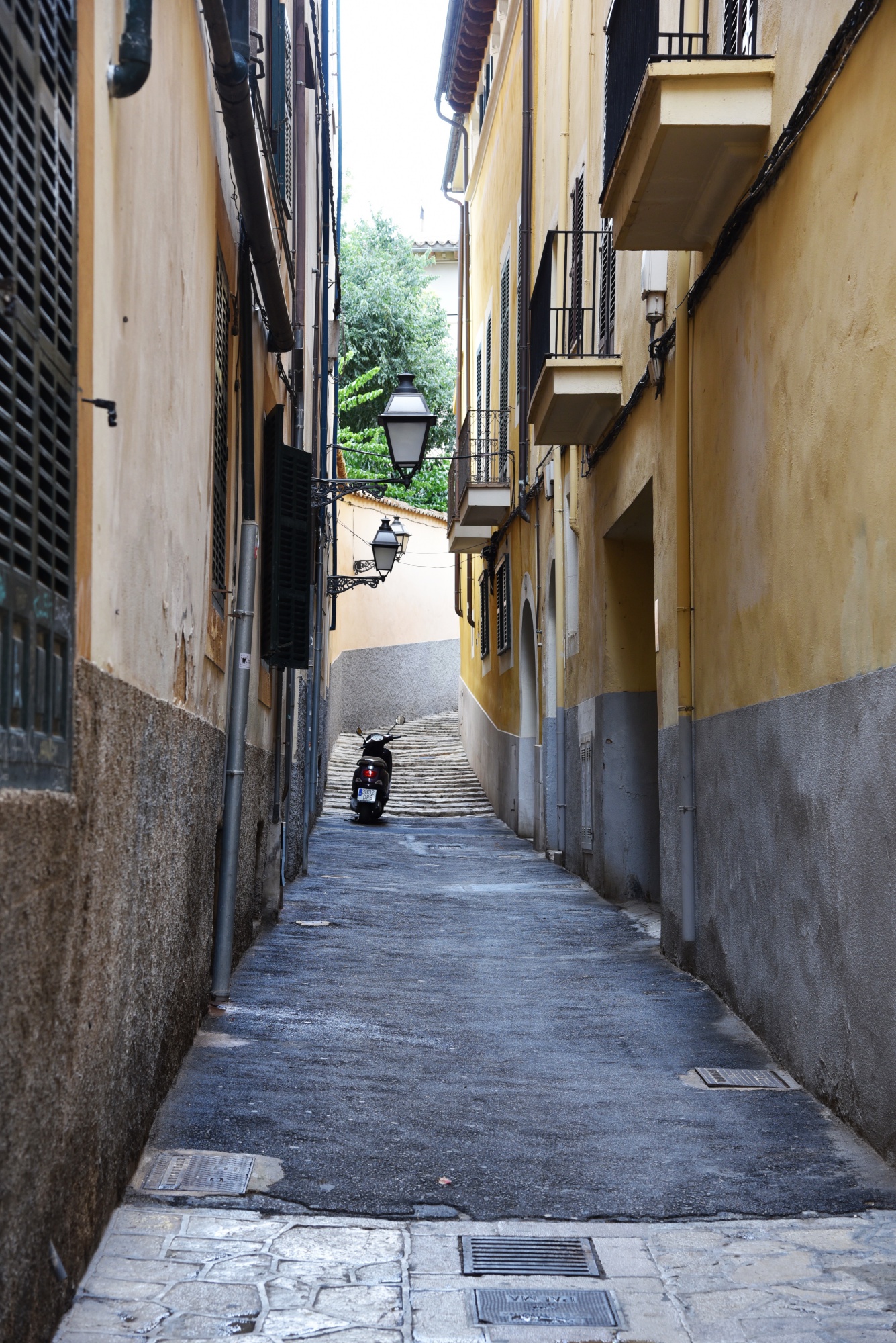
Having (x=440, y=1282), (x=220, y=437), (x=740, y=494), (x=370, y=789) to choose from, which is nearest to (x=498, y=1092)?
(x=440, y=1282)

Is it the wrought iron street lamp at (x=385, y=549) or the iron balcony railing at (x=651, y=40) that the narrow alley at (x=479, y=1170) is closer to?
the iron balcony railing at (x=651, y=40)

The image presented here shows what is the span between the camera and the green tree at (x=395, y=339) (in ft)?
130

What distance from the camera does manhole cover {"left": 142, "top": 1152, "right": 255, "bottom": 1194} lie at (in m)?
4.47

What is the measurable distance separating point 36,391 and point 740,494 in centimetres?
505

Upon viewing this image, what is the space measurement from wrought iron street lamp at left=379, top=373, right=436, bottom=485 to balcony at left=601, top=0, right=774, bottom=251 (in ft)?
10.00

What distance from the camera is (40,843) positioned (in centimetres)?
289

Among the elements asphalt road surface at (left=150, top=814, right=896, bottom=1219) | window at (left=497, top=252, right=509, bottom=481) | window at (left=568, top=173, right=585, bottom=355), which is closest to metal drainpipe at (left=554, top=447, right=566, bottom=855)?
window at (left=568, top=173, right=585, bottom=355)

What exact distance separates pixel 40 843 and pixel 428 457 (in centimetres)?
3669

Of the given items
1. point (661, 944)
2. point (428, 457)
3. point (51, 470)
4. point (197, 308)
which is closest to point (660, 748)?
point (661, 944)

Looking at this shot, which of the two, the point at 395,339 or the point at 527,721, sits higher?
the point at 395,339

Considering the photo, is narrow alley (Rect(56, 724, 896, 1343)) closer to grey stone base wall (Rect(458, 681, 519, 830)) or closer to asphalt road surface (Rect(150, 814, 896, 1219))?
asphalt road surface (Rect(150, 814, 896, 1219))

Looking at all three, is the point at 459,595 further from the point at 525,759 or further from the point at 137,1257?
the point at 137,1257

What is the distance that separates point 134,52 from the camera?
3.57 m

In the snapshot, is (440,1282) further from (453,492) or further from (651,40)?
(453,492)
